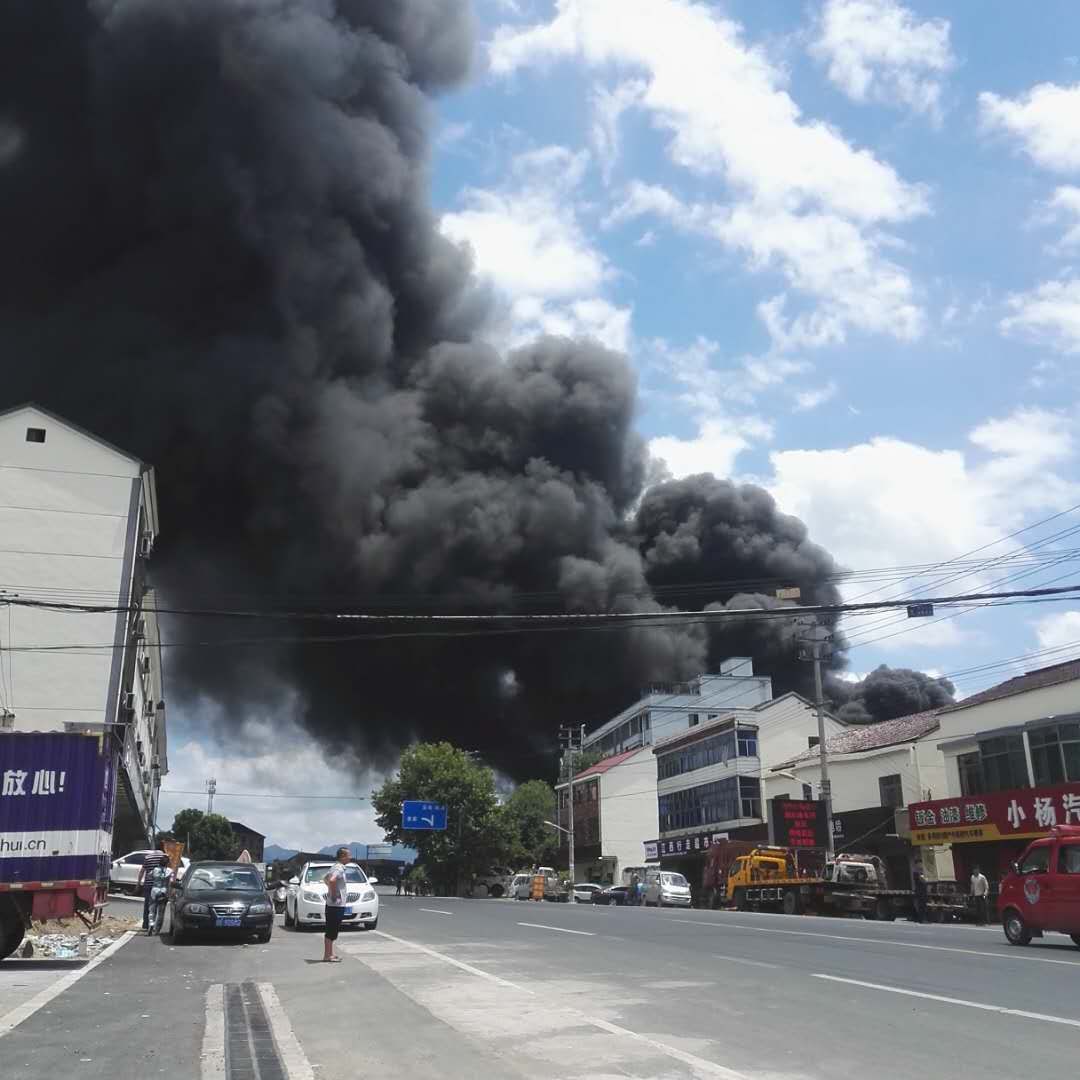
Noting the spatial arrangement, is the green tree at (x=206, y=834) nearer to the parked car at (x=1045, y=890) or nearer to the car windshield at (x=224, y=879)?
the car windshield at (x=224, y=879)

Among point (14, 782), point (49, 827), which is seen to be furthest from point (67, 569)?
point (49, 827)

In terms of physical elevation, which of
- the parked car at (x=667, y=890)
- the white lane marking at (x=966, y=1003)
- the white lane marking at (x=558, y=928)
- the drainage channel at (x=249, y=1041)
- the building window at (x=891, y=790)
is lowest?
the parked car at (x=667, y=890)

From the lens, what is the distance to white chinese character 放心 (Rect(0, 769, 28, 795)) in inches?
509

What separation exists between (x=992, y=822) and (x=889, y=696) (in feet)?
122

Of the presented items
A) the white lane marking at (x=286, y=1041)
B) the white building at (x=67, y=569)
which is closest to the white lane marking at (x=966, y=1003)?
the white lane marking at (x=286, y=1041)

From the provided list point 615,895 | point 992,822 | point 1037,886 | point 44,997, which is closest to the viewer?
point 44,997

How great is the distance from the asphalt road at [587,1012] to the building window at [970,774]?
20.4 m

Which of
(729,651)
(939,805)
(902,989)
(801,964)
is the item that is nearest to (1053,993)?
(902,989)

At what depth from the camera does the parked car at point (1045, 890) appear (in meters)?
14.7

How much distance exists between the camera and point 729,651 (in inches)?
2876

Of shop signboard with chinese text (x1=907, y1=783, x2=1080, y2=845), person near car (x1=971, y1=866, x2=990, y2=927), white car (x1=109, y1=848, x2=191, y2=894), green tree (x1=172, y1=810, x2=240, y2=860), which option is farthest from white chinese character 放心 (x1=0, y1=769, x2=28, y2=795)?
green tree (x1=172, y1=810, x2=240, y2=860)

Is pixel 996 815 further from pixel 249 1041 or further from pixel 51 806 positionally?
pixel 249 1041

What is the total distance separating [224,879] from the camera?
16.6 m

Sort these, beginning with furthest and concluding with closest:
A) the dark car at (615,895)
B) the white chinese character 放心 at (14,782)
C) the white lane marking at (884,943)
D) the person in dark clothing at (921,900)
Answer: the dark car at (615,895), the person in dark clothing at (921,900), the white lane marking at (884,943), the white chinese character 放心 at (14,782)
